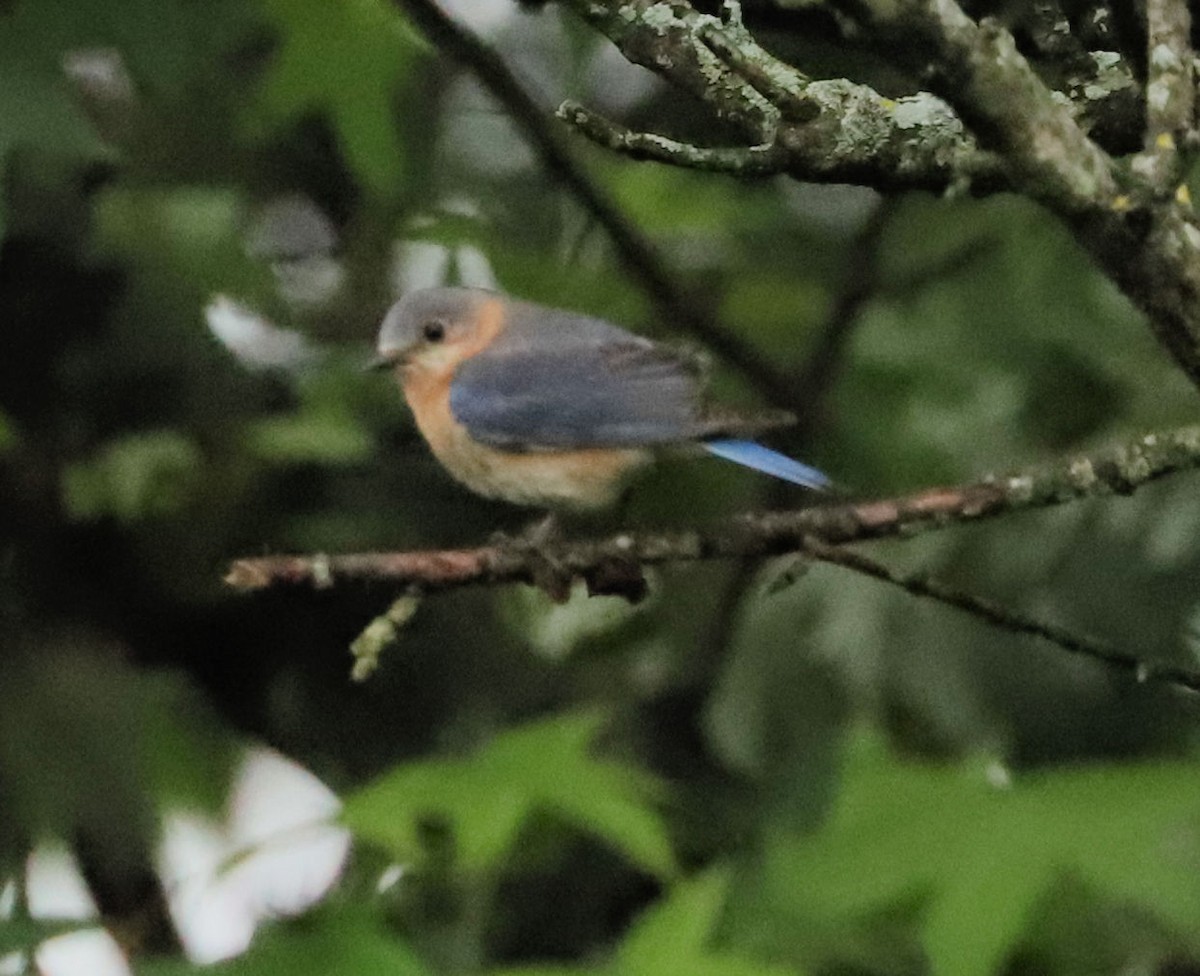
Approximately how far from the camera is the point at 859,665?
1.87 metres

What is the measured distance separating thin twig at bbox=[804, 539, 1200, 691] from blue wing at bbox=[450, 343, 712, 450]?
2.47ft

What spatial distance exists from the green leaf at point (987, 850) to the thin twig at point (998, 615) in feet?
1.85

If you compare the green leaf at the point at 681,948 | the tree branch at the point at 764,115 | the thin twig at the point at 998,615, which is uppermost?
the tree branch at the point at 764,115

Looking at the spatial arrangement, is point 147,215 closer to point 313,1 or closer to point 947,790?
point 313,1

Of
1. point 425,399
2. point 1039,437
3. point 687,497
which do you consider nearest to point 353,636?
point 425,399

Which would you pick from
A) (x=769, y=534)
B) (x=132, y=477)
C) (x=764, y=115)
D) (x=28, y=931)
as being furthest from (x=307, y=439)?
(x=764, y=115)

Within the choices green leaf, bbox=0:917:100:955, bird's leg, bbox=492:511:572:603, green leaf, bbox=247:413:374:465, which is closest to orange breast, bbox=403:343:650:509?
green leaf, bbox=247:413:374:465

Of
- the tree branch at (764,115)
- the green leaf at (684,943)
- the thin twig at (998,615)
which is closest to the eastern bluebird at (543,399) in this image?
the green leaf at (684,943)

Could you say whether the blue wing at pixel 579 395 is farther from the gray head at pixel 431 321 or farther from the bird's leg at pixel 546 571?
the bird's leg at pixel 546 571

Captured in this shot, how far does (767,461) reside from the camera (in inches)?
61.4

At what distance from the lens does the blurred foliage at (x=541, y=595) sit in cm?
153

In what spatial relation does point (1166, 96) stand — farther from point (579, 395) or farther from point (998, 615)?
point (579, 395)

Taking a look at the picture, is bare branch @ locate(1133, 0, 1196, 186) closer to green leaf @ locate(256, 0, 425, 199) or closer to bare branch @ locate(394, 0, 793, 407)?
bare branch @ locate(394, 0, 793, 407)

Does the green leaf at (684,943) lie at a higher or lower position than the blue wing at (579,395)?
lower
